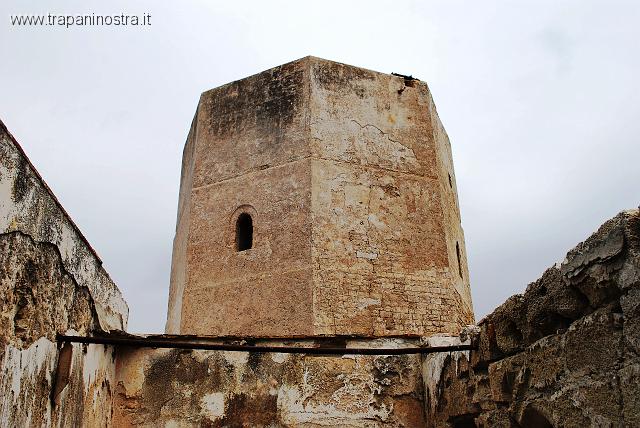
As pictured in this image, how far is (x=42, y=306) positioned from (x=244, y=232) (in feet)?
20.2

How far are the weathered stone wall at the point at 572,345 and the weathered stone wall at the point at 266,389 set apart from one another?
4.35 feet

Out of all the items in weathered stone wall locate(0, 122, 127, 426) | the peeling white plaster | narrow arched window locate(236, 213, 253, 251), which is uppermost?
narrow arched window locate(236, 213, 253, 251)

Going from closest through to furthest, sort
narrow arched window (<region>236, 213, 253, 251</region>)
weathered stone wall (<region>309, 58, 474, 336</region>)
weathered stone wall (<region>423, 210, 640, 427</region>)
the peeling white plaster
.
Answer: weathered stone wall (<region>423, 210, 640, 427</region>) < the peeling white plaster < weathered stone wall (<region>309, 58, 474, 336</region>) < narrow arched window (<region>236, 213, 253, 251</region>)

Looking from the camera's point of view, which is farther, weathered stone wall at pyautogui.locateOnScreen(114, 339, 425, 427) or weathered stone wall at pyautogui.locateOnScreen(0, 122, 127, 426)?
weathered stone wall at pyautogui.locateOnScreen(114, 339, 425, 427)

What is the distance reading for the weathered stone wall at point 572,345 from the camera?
2562 mm

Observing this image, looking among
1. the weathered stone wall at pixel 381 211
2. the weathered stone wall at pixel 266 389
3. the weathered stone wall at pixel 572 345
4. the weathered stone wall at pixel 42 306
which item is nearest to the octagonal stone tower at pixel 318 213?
the weathered stone wall at pixel 381 211

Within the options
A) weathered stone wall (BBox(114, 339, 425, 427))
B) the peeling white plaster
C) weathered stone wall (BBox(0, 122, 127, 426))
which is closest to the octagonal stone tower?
weathered stone wall (BBox(114, 339, 425, 427))

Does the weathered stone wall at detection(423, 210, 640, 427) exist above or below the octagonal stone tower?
below

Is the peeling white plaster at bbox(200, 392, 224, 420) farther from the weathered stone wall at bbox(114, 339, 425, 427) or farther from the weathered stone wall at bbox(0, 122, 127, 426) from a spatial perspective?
the weathered stone wall at bbox(0, 122, 127, 426)

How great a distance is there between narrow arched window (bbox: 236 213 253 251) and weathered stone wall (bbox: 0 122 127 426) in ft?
15.6

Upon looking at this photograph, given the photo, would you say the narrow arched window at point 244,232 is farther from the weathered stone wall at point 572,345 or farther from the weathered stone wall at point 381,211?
the weathered stone wall at point 572,345

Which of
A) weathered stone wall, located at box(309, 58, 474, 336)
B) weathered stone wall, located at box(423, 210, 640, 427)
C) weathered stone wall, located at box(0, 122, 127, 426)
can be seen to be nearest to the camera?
weathered stone wall, located at box(423, 210, 640, 427)

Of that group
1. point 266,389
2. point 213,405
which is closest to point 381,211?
point 266,389

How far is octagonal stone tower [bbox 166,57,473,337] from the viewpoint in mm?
8742
